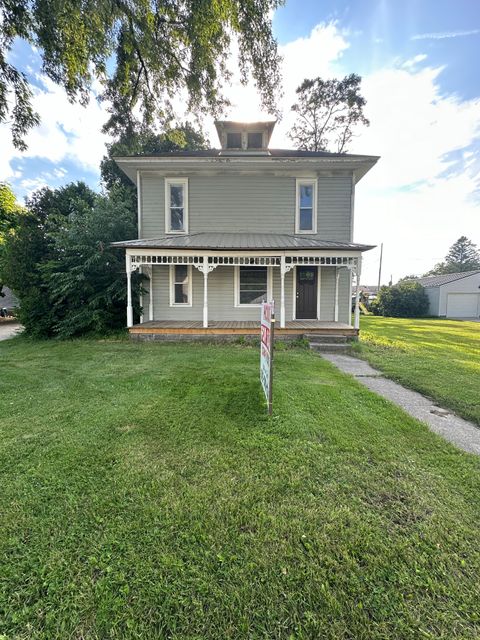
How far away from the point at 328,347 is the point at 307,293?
10.6 ft

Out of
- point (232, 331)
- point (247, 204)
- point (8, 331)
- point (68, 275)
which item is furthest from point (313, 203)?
point (8, 331)

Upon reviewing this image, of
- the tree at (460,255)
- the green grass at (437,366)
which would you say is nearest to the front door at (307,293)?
the green grass at (437,366)

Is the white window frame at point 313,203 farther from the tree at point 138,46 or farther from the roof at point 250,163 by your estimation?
the tree at point 138,46

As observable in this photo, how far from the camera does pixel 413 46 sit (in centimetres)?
838

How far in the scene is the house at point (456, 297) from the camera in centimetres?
2584

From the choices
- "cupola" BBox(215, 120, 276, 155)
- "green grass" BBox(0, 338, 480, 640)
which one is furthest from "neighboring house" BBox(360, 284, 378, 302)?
"green grass" BBox(0, 338, 480, 640)

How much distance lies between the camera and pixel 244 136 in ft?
39.7

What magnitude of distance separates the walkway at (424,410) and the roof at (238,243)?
4.39 metres

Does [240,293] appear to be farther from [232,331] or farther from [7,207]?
[7,207]

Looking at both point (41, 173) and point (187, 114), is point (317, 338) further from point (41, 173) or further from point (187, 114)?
point (41, 173)

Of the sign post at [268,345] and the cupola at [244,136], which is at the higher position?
the cupola at [244,136]

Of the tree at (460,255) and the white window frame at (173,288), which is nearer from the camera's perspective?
the white window frame at (173,288)

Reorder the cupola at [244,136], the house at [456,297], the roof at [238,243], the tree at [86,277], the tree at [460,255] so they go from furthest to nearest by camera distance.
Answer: the tree at [460,255] → the house at [456,297] → the cupola at [244,136] → the tree at [86,277] → the roof at [238,243]

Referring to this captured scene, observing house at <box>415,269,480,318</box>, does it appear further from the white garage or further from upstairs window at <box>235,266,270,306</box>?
upstairs window at <box>235,266,270,306</box>
